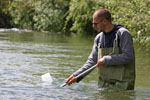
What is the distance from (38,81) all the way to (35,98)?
224cm

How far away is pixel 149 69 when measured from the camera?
12.1m

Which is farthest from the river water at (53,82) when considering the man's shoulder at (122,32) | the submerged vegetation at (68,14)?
the submerged vegetation at (68,14)

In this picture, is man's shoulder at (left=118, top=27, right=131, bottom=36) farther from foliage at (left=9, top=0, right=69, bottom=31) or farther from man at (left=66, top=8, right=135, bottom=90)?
foliage at (left=9, top=0, right=69, bottom=31)

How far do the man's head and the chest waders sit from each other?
0.26m

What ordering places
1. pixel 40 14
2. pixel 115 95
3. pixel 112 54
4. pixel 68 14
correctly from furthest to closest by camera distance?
pixel 40 14 → pixel 68 14 → pixel 115 95 → pixel 112 54

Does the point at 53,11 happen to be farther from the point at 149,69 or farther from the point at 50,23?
the point at 149,69

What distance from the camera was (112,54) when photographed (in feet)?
20.8

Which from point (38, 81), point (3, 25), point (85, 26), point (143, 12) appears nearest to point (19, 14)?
point (3, 25)

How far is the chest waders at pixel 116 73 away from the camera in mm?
6395

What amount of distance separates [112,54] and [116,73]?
0.34 metres

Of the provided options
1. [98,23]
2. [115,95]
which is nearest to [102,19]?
[98,23]

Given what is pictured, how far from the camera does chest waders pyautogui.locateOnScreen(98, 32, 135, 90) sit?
21.0 feet

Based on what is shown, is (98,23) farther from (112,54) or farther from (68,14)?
(68,14)

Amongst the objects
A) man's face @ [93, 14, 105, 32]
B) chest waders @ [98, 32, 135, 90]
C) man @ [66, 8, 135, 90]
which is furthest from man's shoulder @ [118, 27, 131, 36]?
man's face @ [93, 14, 105, 32]
